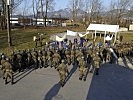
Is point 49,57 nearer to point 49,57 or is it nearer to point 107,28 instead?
point 49,57

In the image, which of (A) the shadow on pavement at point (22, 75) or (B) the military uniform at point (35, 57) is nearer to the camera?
(A) the shadow on pavement at point (22, 75)

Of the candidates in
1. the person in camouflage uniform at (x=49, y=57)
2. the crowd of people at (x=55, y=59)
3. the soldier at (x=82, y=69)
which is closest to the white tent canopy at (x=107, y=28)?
the crowd of people at (x=55, y=59)

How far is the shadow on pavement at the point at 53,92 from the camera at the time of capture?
46.1 feet

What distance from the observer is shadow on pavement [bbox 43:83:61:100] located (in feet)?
46.1

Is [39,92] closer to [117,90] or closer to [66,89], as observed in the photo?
[66,89]

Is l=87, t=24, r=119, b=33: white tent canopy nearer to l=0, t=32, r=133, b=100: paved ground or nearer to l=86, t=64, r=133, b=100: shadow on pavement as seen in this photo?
l=86, t=64, r=133, b=100: shadow on pavement

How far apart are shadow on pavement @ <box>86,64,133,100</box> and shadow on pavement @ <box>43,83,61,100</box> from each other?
1872 millimetres

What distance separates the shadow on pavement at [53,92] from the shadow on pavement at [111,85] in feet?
6.14

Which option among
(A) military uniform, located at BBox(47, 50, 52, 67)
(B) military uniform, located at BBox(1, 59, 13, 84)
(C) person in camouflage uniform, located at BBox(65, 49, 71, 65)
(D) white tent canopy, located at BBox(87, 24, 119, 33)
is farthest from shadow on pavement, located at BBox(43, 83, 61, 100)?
(D) white tent canopy, located at BBox(87, 24, 119, 33)

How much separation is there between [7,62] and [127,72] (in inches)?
399

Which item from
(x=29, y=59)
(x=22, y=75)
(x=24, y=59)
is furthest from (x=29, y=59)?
(x=22, y=75)

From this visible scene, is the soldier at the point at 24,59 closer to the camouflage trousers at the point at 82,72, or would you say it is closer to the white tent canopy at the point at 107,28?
the camouflage trousers at the point at 82,72

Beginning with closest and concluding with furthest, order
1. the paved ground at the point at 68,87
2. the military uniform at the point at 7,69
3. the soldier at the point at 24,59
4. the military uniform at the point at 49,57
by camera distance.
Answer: the paved ground at the point at 68,87
the military uniform at the point at 7,69
the soldier at the point at 24,59
the military uniform at the point at 49,57

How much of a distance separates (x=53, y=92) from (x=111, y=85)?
4164mm
